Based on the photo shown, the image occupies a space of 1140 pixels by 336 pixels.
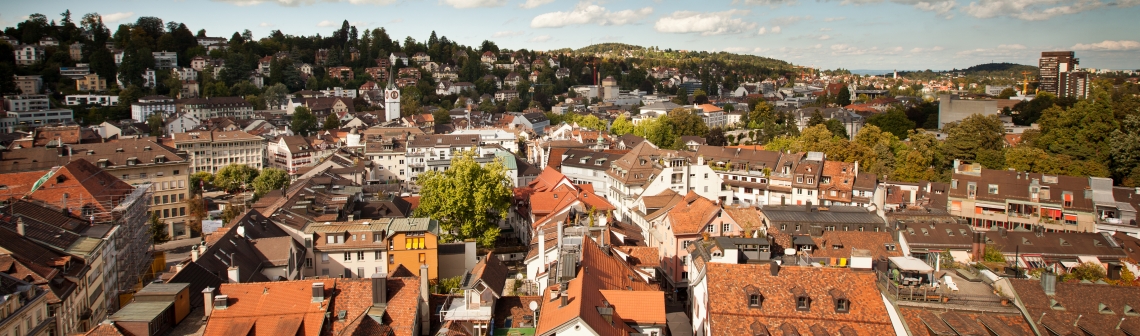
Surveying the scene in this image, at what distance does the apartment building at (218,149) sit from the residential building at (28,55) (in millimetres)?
60845

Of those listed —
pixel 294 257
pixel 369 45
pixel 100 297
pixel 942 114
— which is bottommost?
pixel 100 297

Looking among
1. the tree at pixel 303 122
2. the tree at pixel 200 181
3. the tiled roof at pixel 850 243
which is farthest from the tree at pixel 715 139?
the tree at pixel 303 122

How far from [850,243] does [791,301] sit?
1276 cm

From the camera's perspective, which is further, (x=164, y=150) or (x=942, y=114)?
(x=942, y=114)

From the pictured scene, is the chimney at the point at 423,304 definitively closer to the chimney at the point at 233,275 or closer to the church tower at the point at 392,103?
the chimney at the point at 233,275

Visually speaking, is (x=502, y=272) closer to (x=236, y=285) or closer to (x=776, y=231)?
(x=236, y=285)

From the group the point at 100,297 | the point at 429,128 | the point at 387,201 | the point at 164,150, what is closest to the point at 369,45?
the point at 429,128

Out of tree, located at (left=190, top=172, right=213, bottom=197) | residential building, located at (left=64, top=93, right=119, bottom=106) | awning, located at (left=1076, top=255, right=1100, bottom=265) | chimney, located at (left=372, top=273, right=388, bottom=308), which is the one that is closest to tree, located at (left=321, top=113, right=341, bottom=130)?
residential building, located at (left=64, top=93, right=119, bottom=106)

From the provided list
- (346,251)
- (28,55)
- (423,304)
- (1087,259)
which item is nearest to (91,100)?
(28,55)

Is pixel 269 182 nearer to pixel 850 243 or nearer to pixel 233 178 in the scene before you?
pixel 233 178

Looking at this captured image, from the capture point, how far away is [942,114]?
71.6 m

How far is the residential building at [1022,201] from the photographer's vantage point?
120 ft

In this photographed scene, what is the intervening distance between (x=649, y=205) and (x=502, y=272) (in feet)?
45.2

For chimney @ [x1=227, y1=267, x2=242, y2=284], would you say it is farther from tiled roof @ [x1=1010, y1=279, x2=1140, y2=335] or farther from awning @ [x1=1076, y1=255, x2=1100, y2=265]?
awning @ [x1=1076, y1=255, x2=1100, y2=265]
